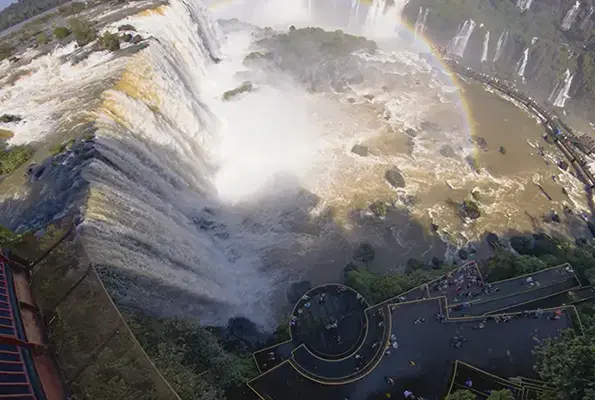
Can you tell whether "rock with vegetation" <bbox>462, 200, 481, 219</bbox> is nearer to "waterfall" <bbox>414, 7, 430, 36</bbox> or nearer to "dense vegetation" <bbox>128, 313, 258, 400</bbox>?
"dense vegetation" <bbox>128, 313, 258, 400</bbox>

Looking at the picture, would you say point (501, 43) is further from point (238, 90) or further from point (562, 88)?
point (238, 90)

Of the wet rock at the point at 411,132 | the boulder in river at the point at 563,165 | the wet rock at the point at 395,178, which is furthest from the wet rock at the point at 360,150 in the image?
the boulder in river at the point at 563,165

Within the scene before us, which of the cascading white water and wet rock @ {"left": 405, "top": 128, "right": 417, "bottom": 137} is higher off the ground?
the cascading white water

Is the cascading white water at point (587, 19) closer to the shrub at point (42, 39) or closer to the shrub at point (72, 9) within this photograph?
the shrub at point (72, 9)

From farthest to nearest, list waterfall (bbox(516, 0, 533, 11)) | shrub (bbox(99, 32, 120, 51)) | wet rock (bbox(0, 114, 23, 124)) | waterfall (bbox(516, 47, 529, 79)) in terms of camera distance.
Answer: waterfall (bbox(516, 0, 533, 11)) → waterfall (bbox(516, 47, 529, 79)) → shrub (bbox(99, 32, 120, 51)) → wet rock (bbox(0, 114, 23, 124))

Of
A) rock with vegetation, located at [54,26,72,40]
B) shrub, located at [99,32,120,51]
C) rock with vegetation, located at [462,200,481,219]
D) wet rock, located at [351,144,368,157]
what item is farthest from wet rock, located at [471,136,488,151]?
rock with vegetation, located at [54,26,72,40]

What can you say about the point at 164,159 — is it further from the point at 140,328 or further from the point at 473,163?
the point at 473,163

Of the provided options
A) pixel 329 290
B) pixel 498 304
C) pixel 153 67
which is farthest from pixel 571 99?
pixel 153 67
